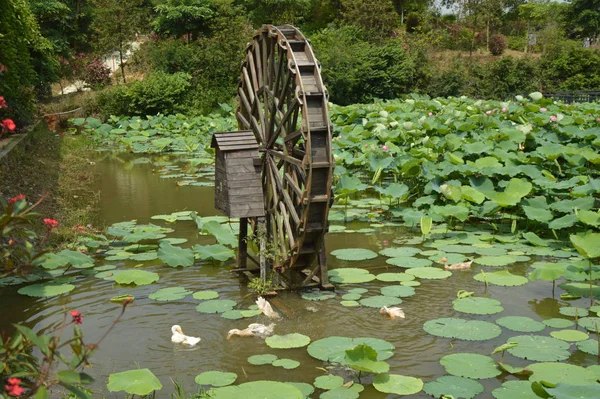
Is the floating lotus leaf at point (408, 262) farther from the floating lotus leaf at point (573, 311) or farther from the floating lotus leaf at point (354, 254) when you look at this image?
the floating lotus leaf at point (573, 311)

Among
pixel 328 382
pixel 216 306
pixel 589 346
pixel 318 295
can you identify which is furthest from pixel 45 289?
pixel 589 346

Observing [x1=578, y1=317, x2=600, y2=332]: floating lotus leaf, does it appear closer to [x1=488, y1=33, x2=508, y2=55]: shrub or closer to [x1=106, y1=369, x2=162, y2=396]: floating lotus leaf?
[x1=106, y1=369, x2=162, y2=396]: floating lotus leaf

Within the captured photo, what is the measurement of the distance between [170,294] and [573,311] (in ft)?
10.9

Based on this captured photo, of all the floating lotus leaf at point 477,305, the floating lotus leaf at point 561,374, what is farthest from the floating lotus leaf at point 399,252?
the floating lotus leaf at point 561,374

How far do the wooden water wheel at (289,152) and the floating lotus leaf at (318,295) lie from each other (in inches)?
3.2

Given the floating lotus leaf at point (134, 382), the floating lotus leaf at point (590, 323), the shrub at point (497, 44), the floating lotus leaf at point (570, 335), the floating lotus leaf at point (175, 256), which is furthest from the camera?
the shrub at point (497, 44)

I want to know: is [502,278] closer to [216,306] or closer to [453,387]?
[453,387]

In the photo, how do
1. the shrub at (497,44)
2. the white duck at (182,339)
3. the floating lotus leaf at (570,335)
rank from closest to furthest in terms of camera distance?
the floating lotus leaf at (570,335)
the white duck at (182,339)
the shrub at (497,44)

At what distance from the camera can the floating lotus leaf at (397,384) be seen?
4.16 metres

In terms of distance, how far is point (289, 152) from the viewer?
6348mm

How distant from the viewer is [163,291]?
6.14 metres

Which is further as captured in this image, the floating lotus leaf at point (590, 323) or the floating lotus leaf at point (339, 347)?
the floating lotus leaf at point (590, 323)

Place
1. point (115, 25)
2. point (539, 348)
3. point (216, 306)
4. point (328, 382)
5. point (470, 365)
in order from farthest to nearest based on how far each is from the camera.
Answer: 1. point (115, 25)
2. point (216, 306)
3. point (539, 348)
4. point (470, 365)
5. point (328, 382)

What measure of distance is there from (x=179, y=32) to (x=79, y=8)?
16.3 feet
